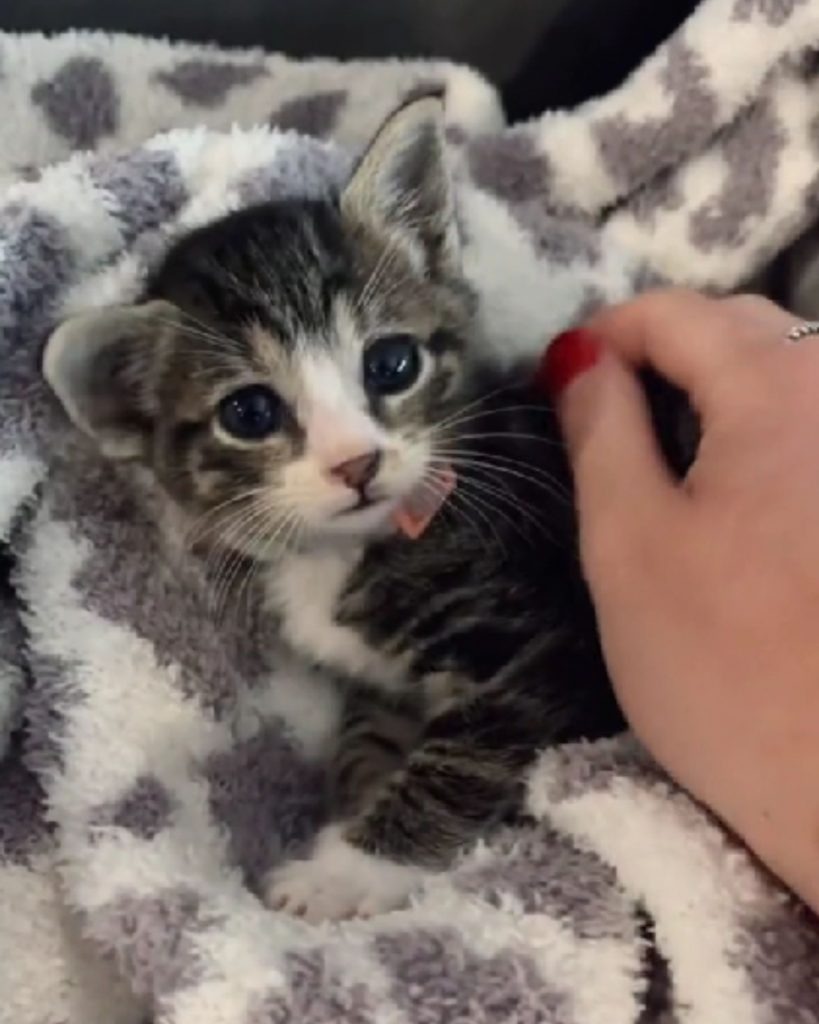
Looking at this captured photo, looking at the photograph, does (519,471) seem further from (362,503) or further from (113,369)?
(113,369)

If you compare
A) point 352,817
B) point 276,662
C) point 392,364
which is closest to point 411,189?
point 392,364

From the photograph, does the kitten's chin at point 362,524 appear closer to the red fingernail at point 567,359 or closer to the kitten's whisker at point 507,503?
the kitten's whisker at point 507,503

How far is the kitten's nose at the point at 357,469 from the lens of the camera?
1248 millimetres

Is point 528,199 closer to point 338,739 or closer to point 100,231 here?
point 100,231

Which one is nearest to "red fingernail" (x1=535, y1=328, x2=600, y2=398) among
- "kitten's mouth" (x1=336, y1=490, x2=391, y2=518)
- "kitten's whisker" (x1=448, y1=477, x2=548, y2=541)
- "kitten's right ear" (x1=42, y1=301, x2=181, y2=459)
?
"kitten's whisker" (x1=448, y1=477, x2=548, y2=541)

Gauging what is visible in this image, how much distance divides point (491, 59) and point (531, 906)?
3.24ft

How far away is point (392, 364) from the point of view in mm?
1354

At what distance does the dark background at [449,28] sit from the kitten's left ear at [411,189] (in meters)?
0.38

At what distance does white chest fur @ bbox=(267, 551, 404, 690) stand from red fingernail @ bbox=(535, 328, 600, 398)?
0.73ft

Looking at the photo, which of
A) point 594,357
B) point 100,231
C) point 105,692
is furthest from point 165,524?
point 594,357

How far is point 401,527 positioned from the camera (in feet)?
4.48

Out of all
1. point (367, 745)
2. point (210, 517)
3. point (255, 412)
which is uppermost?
point (255, 412)

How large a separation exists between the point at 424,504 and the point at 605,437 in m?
0.16

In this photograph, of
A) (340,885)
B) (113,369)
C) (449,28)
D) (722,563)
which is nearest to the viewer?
(722,563)
